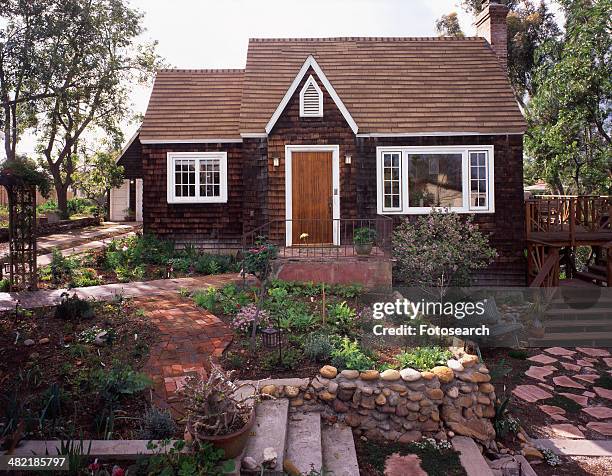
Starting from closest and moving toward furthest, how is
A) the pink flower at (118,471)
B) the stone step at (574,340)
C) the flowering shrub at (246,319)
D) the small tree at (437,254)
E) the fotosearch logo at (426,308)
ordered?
the pink flower at (118,471) < the flowering shrub at (246,319) < the fotosearch logo at (426,308) < the small tree at (437,254) < the stone step at (574,340)

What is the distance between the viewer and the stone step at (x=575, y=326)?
35.5 feet

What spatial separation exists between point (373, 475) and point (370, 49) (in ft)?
44.6

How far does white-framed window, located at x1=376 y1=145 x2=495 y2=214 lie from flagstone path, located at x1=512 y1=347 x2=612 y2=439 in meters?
4.68

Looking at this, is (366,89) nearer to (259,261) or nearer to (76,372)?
(259,261)

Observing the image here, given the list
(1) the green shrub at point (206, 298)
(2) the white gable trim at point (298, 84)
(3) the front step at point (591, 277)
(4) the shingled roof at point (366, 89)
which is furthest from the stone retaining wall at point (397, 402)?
(3) the front step at point (591, 277)

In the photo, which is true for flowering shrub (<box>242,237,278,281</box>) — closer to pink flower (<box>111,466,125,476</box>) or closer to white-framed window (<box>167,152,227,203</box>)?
white-framed window (<box>167,152,227,203</box>)

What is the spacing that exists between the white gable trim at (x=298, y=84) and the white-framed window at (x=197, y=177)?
2.23 m

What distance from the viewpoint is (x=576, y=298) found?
12.1 m

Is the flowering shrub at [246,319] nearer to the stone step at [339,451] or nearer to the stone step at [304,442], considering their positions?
the stone step at [304,442]

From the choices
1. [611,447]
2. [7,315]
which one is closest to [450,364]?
[611,447]

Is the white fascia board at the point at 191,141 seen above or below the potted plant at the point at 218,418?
above

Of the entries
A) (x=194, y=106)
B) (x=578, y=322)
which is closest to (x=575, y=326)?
(x=578, y=322)

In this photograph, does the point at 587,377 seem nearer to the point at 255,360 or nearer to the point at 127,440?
the point at 255,360

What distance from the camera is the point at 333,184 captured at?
12.7 m
